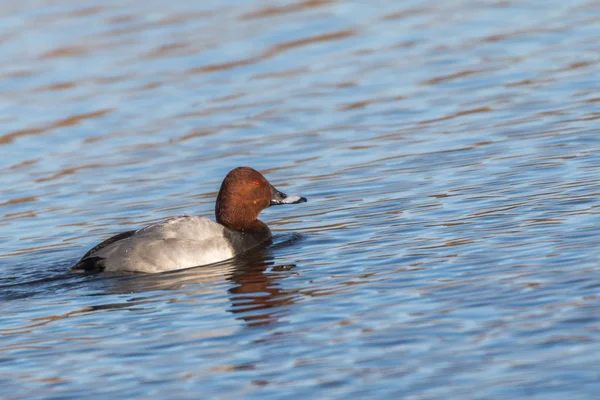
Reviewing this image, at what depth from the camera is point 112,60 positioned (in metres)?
21.3

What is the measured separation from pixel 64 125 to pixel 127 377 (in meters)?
10.8

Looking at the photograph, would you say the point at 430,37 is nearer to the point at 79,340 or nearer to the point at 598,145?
the point at 598,145

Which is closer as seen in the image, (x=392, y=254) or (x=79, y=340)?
(x=79, y=340)

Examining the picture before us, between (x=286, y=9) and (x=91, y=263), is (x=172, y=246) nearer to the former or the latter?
(x=91, y=263)

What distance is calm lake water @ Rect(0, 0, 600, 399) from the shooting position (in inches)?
289

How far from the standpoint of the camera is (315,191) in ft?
43.0

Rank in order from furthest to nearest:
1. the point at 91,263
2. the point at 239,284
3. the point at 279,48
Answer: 1. the point at 279,48
2. the point at 91,263
3. the point at 239,284

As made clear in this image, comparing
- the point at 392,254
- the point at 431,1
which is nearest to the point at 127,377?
the point at 392,254

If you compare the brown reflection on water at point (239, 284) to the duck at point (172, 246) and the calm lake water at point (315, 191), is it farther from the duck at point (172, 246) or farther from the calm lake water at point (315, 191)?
the duck at point (172, 246)

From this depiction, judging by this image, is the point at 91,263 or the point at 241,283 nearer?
the point at 241,283

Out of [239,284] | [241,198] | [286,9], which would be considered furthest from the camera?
[286,9]

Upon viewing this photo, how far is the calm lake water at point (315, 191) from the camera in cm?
735

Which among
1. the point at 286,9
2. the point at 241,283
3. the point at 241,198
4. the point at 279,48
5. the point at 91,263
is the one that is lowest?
the point at 241,283

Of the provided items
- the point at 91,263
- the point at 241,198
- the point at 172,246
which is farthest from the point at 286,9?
the point at 91,263
